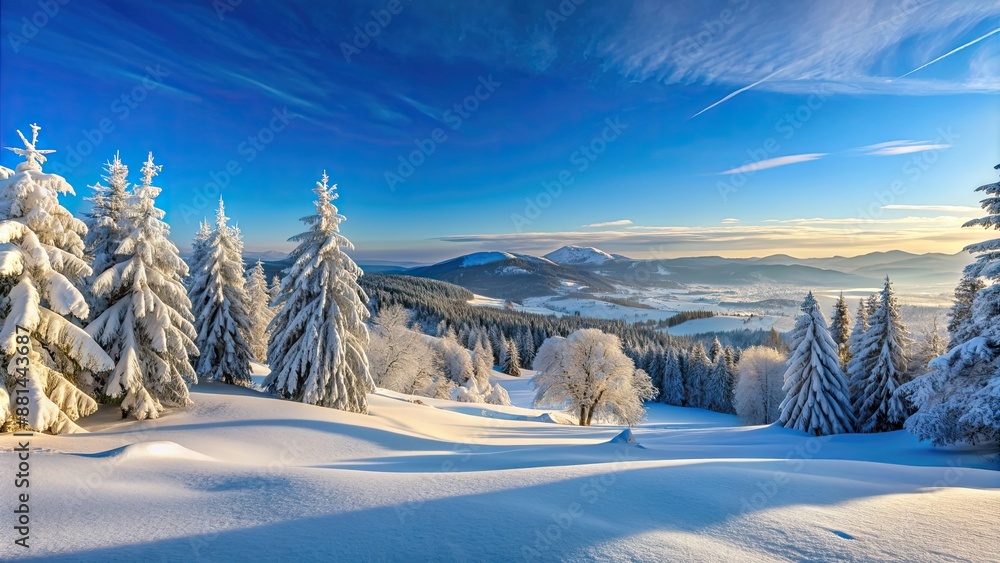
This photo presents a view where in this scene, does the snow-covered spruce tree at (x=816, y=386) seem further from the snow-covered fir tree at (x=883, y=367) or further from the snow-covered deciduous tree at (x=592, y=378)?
the snow-covered deciduous tree at (x=592, y=378)

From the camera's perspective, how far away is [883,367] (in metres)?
25.2

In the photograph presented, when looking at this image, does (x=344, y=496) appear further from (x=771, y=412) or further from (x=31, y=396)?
(x=771, y=412)

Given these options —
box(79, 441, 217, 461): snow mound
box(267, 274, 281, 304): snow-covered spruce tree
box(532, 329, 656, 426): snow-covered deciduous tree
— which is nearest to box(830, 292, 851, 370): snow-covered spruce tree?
box(532, 329, 656, 426): snow-covered deciduous tree

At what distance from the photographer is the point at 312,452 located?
12945mm

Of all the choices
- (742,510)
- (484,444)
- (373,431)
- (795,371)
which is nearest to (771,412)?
(795,371)

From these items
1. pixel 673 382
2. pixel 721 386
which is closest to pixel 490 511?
pixel 721 386

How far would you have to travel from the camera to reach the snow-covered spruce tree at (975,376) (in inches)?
491

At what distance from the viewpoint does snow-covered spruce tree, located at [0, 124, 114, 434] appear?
1041cm

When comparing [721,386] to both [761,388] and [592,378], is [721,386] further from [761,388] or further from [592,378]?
[592,378]

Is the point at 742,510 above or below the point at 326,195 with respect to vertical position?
below

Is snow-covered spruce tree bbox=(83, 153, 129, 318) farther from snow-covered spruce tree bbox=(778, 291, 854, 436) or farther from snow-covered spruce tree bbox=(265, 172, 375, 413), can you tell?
snow-covered spruce tree bbox=(778, 291, 854, 436)

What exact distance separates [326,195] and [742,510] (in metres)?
20.1

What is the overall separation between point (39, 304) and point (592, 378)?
29.7 meters

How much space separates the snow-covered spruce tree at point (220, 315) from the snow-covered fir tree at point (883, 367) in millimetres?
36789
